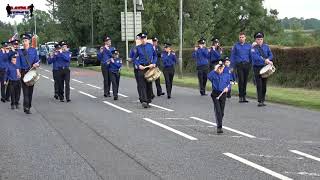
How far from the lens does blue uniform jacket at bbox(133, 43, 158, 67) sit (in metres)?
16.8

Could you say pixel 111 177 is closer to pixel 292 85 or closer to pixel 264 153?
pixel 264 153

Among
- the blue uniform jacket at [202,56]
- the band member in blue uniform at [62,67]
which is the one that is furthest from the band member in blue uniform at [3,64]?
the blue uniform jacket at [202,56]

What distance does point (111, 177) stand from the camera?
7855mm

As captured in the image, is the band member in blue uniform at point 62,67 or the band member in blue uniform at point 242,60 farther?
the band member in blue uniform at point 62,67

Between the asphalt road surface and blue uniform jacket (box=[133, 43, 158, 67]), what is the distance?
4.21ft

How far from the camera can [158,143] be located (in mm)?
10578

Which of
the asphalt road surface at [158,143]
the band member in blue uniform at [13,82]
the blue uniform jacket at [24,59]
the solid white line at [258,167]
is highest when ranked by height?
the blue uniform jacket at [24,59]

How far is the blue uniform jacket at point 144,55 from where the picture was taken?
1680cm

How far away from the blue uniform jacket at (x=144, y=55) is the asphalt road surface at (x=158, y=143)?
1282mm

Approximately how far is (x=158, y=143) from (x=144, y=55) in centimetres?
650

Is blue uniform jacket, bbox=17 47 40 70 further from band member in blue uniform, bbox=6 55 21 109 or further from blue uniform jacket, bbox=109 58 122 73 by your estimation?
blue uniform jacket, bbox=109 58 122 73

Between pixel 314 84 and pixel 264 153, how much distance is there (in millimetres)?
16364

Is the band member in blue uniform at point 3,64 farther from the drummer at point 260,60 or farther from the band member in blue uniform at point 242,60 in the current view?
the drummer at point 260,60

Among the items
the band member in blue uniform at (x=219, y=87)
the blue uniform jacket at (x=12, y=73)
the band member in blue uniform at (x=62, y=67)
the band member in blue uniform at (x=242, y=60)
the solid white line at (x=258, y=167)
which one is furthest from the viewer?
the band member in blue uniform at (x=62, y=67)
